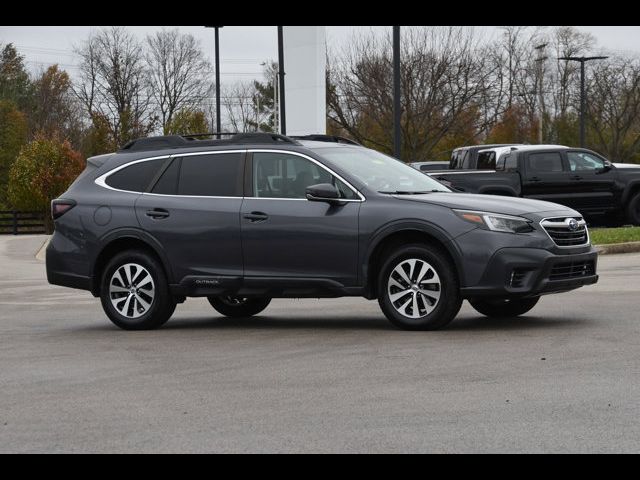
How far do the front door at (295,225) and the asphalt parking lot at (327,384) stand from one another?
59cm

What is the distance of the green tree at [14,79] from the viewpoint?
299 feet

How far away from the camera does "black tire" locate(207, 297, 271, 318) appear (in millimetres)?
13688

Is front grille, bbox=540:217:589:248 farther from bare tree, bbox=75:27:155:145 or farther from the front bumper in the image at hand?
bare tree, bbox=75:27:155:145

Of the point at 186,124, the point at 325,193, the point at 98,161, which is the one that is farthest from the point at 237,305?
the point at 186,124

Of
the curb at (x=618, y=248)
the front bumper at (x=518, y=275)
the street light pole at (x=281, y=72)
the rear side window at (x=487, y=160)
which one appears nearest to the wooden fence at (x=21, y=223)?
the street light pole at (x=281, y=72)

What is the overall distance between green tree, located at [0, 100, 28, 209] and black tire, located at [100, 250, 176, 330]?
2652 inches

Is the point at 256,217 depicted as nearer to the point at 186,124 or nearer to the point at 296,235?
the point at 296,235

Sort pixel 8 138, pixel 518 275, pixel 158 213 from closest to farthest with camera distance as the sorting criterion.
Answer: pixel 518 275 → pixel 158 213 → pixel 8 138

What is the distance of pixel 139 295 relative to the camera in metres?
12.6

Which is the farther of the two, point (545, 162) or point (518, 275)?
point (545, 162)

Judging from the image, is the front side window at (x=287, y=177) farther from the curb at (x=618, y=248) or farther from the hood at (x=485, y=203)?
the curb at (x=618, y=248)

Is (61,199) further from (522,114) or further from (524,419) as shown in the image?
(522,114)

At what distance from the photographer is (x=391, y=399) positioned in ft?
26.3

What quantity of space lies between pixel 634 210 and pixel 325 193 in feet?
58.6
